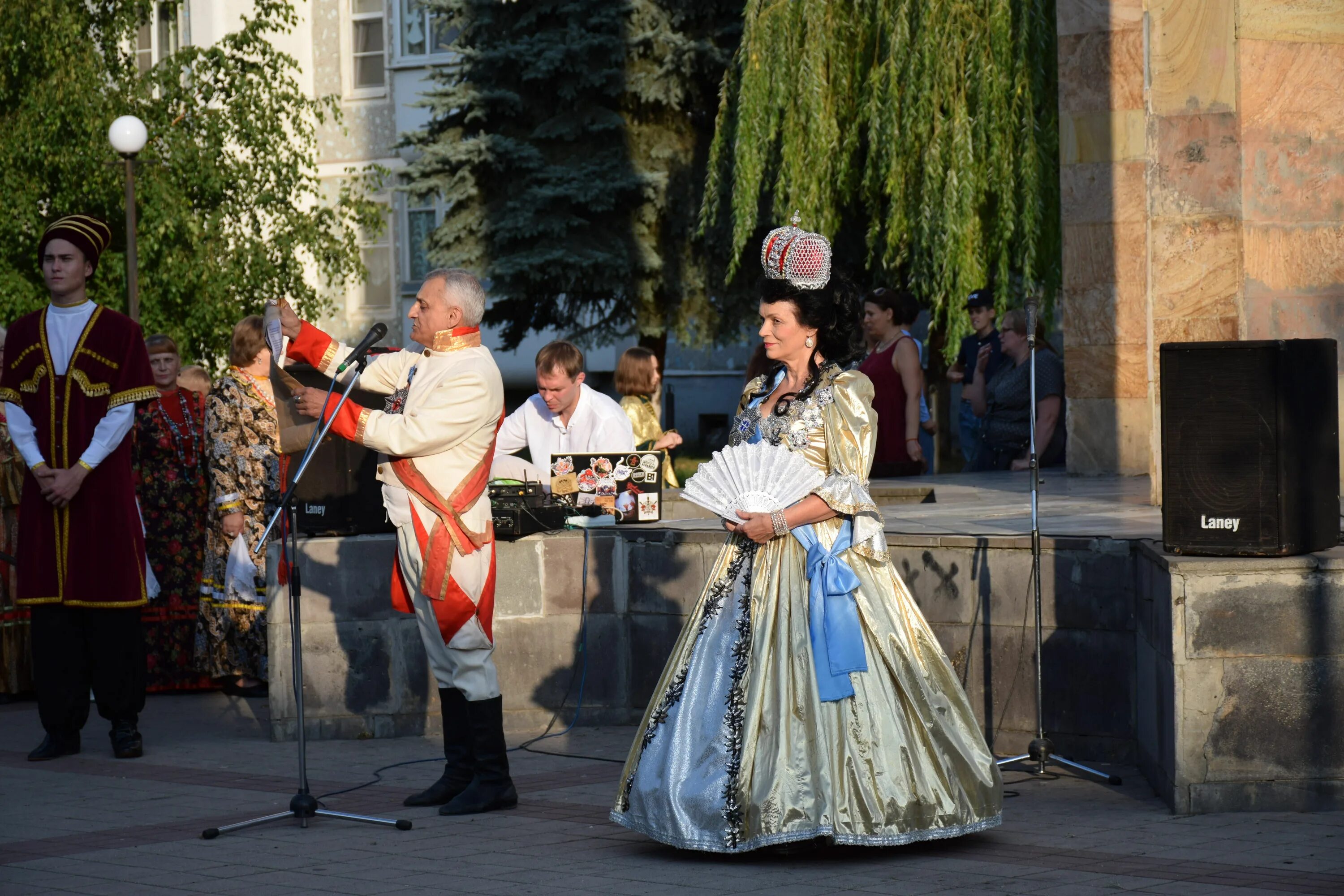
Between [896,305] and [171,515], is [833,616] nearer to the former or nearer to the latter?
[171,515]

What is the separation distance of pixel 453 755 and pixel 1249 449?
3.35 m

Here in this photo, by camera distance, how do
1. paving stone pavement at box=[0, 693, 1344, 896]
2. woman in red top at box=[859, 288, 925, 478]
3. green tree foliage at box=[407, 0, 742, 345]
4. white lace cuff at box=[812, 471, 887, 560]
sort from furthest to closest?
green tree foliage at box=[407, 0, 742, 345]
woman in red top at box=[859, 288, 925, 478]
white lace cuff at box=[812, 471, 887, 560]
paving stone pavement at box=[0, 693, 1344, 896]

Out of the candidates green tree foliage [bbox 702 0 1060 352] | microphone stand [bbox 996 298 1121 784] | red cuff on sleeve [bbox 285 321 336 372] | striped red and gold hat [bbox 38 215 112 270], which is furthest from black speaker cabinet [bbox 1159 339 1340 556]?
green tree foliage [bbox 702 0 1060 352]

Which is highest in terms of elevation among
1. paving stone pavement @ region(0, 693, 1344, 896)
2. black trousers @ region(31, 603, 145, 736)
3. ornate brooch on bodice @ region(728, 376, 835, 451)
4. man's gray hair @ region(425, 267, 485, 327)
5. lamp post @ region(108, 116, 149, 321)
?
lamp post @ region(108, 116, 149, 321)

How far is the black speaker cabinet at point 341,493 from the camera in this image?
9.52 metres

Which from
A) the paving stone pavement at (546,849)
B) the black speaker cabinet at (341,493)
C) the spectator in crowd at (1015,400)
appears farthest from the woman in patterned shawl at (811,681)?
the spectator in crowd at (1015,400)

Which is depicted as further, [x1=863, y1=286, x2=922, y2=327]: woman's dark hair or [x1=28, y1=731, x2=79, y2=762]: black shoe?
[x1=863, y1=286, x2=922, y2=327]: woman's dark hair

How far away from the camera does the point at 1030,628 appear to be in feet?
27.1

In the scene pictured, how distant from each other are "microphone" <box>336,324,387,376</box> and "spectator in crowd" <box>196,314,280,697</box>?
13.0 ft

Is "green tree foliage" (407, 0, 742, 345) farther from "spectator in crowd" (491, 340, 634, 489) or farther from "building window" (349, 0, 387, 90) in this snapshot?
"spectator in crowd" (491, 340, 634, 489)

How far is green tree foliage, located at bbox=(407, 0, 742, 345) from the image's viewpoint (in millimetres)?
25234

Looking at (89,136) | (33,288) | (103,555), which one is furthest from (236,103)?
(103,555)

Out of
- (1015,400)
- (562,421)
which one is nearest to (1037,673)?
(562,421)

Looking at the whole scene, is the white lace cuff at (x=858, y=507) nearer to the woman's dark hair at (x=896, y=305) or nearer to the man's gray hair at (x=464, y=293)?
the man's gray hair at (x=464, y=293)
